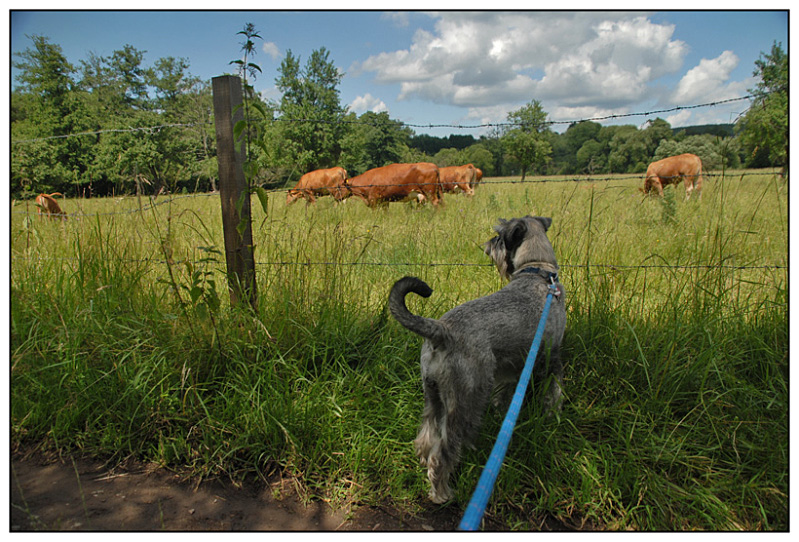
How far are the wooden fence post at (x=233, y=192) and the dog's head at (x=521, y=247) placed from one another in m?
1.89

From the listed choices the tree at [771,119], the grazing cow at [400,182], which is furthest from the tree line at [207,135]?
the grazing cow at [400,182]

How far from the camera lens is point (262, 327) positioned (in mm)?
2824

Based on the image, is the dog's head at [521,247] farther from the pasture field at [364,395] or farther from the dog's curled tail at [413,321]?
the dog's curled tail at [413,321]

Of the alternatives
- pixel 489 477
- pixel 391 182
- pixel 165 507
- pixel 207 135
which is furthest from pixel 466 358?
pixel 391 182

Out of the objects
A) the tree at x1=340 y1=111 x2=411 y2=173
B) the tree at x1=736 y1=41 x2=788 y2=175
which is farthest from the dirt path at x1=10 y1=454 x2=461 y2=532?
the tree at x1=340 y1=111 x2=411 y2=173

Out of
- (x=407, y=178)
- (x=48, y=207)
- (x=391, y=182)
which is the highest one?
(x=407, y=178)

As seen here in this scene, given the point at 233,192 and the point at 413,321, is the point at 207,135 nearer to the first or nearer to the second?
the point at 233,192

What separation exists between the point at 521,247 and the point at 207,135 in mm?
4691

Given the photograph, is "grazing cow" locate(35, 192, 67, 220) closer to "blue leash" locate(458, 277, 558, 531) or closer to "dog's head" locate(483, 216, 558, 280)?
"dog's head" locate(483, 216, 558, 280)

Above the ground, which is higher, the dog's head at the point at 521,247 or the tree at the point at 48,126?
the tree at the point at 48,126

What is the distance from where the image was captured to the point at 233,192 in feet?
9.96

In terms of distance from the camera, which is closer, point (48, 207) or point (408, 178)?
point (48, 207)

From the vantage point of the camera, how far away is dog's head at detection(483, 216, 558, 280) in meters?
2.95

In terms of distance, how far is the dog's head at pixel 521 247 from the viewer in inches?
116
